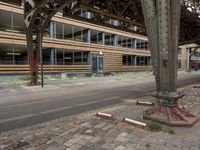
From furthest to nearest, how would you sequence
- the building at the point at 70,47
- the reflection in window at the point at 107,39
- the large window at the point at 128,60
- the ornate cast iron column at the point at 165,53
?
1. the large window at the point at 128,60
2. the reflection in window at the point at 107,39
3. the building at the point at 70,47
4. the ornate cast iron column at the point at 165,53

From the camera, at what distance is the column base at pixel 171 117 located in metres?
5.30

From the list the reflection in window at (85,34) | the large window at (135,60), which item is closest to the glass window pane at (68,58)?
the reflection in window at (85,34)

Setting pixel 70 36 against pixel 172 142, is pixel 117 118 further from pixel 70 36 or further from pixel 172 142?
pixel 70 36

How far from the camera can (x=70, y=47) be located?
27.3 metres

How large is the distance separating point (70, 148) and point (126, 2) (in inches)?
496

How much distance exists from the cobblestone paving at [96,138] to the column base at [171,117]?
19 centimetres

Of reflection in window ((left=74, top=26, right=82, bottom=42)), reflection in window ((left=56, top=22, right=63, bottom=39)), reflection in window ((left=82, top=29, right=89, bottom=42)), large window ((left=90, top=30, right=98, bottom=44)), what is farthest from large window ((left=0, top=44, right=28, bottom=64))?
large window ((left=90, top=30, right=98, bottom=44))

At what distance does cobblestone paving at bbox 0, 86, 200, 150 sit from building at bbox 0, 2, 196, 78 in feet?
44.1

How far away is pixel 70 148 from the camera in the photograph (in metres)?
4.01

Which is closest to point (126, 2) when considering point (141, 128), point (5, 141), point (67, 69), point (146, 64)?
point (141, 128)

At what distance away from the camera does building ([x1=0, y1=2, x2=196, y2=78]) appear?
72.7ft

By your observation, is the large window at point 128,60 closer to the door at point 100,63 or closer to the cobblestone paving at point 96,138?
the door at point 100,63

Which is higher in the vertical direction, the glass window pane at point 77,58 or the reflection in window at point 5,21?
the reflection in window at point 5,21

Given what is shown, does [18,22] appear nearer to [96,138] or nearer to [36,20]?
[36,20]
